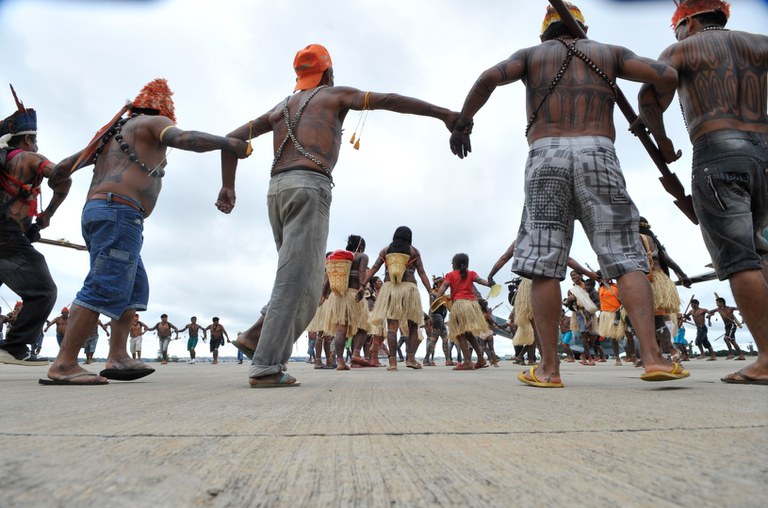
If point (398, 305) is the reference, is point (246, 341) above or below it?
below

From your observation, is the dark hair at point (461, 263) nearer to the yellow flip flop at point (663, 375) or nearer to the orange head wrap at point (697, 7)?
the orange head wrap at point (697, 7)

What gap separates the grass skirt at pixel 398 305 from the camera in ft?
23.7

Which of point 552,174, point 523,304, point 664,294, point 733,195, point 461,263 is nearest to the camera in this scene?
point 552,174

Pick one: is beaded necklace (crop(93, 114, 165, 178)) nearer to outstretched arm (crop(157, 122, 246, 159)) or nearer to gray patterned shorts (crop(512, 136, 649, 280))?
outstretched arm (crop(157, 122, 246, 159))

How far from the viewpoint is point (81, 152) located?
372cm

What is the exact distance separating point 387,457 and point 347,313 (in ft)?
22.3

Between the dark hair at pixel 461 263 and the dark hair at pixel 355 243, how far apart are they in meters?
1.64

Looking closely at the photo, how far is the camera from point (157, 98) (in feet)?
13.0

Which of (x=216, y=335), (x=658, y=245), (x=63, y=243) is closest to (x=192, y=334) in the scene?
(x=216, y=335)

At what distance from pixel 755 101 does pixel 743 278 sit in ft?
3.75

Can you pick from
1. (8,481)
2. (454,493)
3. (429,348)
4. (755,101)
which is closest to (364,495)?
(454,493)

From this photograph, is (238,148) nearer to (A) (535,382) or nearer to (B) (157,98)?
(B) (157,98)

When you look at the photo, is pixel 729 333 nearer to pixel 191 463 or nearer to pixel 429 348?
pixel 429 348

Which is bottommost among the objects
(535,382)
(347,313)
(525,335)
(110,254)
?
(535,382)
